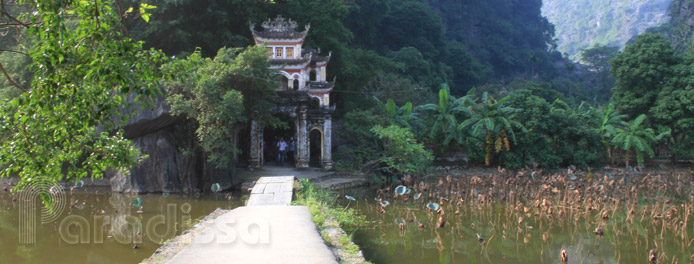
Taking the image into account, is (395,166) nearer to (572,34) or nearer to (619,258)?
(619,258)

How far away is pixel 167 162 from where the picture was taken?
49.9ft

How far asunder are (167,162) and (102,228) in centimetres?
573

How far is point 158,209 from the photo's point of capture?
477 inches

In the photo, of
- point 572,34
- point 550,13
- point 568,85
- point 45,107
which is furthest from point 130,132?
point 550,13

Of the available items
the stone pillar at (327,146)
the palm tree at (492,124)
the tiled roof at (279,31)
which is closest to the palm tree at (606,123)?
the palm tree at (492,124)

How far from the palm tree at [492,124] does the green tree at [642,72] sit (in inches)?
235

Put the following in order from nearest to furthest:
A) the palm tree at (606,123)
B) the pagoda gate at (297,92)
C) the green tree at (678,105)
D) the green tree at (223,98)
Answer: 1. the green tree at (223,98)
2. the pagoda gate at (297,92)
3. the green tree at (678,105)
4. the palm tree at (606,123)

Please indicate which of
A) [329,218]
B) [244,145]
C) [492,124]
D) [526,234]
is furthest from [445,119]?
[329,218]

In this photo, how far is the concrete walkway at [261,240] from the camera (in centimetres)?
537

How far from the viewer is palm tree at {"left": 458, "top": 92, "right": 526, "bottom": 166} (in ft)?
67.2

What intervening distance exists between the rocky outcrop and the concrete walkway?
23.1 ft

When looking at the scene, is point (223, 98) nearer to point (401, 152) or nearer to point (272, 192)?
point (272, 192)

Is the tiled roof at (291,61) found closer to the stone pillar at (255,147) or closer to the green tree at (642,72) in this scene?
the stone pillar at (255,147)

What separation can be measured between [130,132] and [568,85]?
41629 mm
